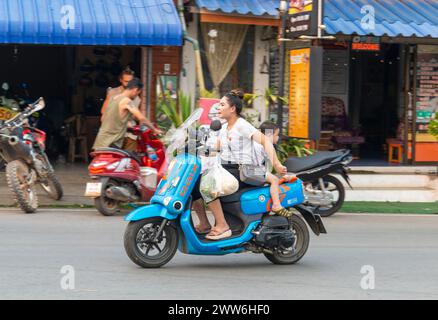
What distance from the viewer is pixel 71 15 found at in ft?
46.4

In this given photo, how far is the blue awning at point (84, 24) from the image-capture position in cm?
1397

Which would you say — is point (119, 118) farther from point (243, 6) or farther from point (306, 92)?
point (243, 6)

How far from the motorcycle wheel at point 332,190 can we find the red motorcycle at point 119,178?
8.23 feet

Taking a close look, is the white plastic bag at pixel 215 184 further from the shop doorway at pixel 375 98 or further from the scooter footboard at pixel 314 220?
the shop doorway at pixel 375 98

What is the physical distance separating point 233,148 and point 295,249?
1266mm

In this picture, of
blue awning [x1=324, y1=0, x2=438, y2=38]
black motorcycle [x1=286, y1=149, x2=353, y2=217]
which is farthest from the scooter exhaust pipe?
blue awning [x1=324, y1=0, x2=438, y2=38]

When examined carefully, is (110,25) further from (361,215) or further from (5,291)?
(5,291)

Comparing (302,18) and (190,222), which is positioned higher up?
(302,18)

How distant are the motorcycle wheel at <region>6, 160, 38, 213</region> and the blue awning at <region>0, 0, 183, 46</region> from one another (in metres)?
2.89

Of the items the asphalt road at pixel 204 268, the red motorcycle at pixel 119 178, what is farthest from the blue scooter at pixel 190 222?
the red motorcycle at pixel 119 178

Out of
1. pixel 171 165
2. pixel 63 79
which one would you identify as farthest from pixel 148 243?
pixel 63 79

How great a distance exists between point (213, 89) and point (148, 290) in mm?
9405

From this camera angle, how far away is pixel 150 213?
8.04m
